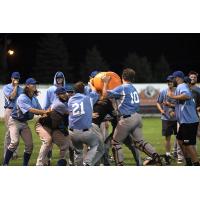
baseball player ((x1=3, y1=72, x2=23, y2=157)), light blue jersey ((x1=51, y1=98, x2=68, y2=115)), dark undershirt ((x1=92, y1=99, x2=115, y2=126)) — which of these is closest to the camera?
light blue jersey ((x1=51, y1=98, x2=68, y2=115))

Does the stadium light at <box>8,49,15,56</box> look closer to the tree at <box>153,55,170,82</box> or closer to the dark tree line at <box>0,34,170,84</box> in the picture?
the dark tree line at <box>0,34,170,84</box>

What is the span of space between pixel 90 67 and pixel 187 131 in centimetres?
3516

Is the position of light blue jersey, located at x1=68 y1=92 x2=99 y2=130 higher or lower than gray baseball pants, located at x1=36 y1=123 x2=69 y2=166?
higher

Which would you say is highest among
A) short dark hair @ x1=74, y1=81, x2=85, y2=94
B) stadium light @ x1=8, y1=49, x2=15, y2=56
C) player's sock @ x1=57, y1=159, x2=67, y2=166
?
stadium light @ x1=8, y1=49, x2=15, y2=56

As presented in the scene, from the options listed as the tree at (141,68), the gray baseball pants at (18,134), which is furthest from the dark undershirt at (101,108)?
the tree at (141,68)

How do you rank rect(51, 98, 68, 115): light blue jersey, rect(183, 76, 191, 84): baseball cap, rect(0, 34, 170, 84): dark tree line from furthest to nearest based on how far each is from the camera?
rect(0, 34, 170, 84): dark tree line < rect(183, 76, 191, 84): baseball cap < rect(51, 98, 68, 115): light blue jersey

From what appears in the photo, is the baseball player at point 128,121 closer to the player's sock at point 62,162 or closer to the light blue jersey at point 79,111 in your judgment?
the light blue jersey at point 79,111

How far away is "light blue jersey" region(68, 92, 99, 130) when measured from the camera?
10.8m

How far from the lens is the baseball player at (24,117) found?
1166 cm

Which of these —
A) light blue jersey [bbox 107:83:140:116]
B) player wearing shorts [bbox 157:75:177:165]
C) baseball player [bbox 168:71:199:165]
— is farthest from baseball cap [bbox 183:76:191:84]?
player wearing shorts [bbox 157:75:177:165]

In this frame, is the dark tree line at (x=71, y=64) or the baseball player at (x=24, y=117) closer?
the baseball player at (x=24, y=117)

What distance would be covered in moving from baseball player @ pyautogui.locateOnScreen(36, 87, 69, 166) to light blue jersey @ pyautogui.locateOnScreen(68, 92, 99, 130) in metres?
0.40

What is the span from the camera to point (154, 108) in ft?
111

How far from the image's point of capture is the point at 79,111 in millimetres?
10781
